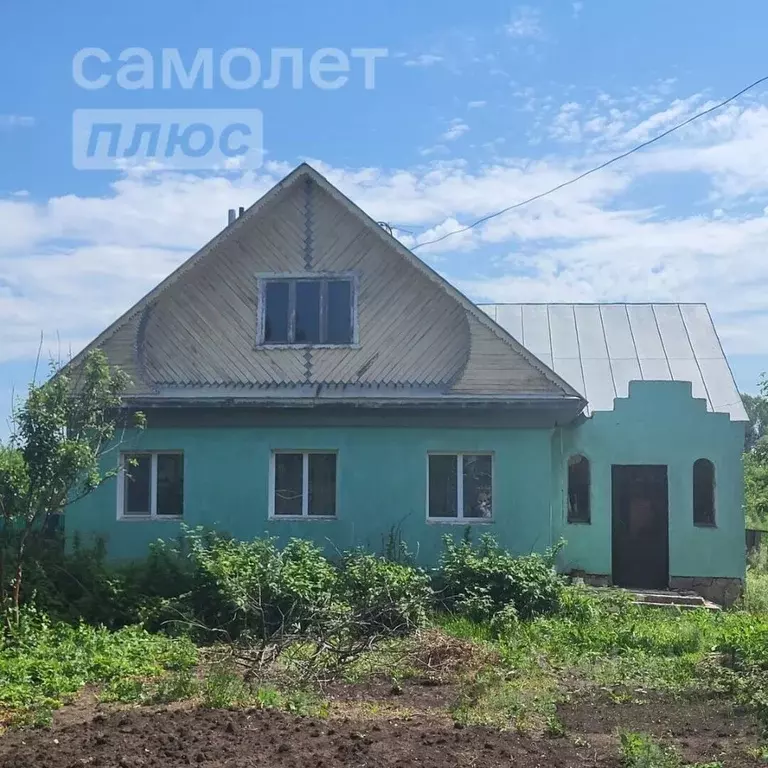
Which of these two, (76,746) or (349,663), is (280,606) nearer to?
(349,663)

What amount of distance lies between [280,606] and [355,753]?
182 inches

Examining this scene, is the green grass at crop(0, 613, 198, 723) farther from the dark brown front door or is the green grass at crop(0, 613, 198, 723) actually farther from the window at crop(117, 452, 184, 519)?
the dark brown front door

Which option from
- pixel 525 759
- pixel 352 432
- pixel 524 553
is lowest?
pixel 525 759

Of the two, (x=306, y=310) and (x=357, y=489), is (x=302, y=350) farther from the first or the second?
(x=357, y=489)

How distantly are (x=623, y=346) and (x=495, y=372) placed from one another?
170 inches

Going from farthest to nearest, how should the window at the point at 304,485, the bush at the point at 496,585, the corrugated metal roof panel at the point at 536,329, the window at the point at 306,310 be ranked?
the corrugated metal roof panel at the point at 536,329 → the window at the point at 306,310 → the window at the point at 304,485 → the bush at the point at 496,585

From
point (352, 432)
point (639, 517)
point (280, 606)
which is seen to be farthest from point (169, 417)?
point (639, 517)

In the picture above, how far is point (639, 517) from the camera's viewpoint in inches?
595

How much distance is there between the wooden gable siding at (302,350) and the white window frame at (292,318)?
0.07m

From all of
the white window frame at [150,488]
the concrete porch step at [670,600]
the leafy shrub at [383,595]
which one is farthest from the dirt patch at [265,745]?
the white window frame at [150,488]

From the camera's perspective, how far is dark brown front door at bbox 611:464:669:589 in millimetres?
15000

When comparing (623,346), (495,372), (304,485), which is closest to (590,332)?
(623,346)

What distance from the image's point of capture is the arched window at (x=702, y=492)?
1503 centimetres

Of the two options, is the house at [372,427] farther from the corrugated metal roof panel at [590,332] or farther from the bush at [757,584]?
the corrugated metal roof panel at [590,332]
